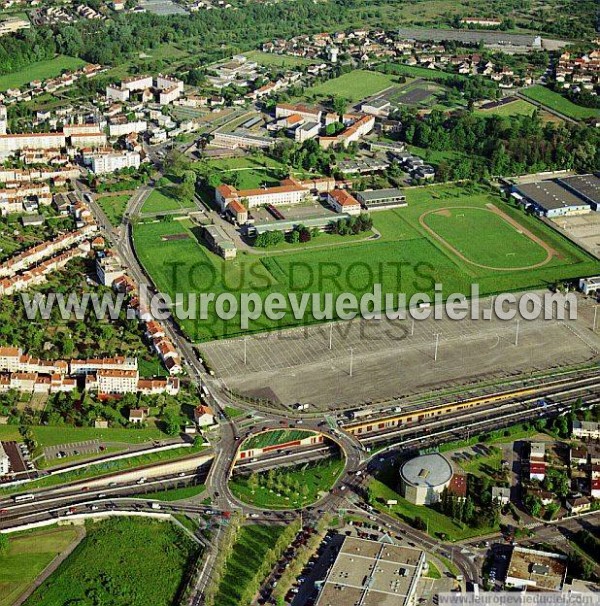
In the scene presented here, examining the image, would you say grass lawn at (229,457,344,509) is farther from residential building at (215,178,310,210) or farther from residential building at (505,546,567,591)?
residential building at (215,178,310,210)

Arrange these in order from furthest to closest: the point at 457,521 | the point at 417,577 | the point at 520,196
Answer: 1. the point at 520,196
2. the point at 457,521
3. the point at 417,577

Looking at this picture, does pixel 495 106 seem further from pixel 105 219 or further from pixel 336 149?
pixel 105 219

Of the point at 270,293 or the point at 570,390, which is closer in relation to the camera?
the point at 570,390

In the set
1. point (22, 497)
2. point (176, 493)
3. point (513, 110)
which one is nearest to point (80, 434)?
point (22, 497)

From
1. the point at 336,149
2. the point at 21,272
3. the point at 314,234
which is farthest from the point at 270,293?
the point at 336,149

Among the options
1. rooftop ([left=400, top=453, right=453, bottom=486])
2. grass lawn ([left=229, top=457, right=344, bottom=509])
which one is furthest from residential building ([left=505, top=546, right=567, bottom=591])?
grass lawn ([left=229, top=457, right=344, bottom=509])

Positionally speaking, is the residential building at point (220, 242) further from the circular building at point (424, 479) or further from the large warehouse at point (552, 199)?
the circular building at point (424, 479)

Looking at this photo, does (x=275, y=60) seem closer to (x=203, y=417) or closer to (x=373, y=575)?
(x=203, y=417)
